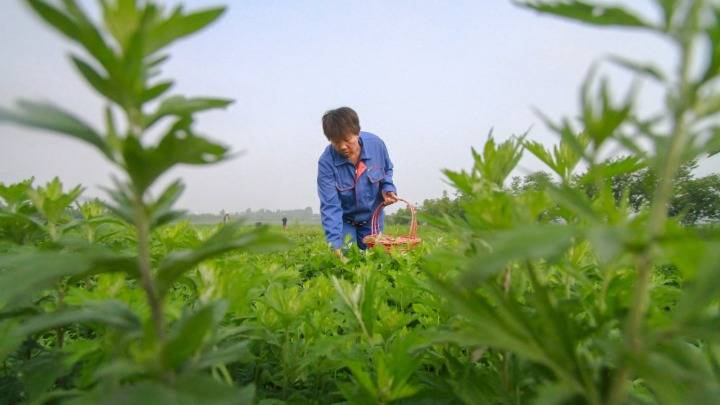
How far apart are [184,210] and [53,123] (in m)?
0.26

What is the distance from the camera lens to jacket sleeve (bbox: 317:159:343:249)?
20.9 ft

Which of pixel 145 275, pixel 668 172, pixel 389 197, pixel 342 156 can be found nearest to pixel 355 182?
pixel 342 156

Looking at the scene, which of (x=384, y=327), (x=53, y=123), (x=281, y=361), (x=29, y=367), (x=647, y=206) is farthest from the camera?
(x=384, y=327)

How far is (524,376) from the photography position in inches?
35.5

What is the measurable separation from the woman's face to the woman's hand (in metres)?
0.80

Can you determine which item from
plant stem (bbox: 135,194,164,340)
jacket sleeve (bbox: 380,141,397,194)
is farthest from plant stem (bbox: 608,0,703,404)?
jacket sleeve (bbox: 380,141,397,194)

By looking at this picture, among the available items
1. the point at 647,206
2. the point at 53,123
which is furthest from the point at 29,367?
the point at 647,206

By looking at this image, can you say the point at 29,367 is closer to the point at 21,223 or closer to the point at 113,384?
the point at 113,384

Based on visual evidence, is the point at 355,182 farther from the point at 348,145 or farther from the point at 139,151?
the point at 139,151

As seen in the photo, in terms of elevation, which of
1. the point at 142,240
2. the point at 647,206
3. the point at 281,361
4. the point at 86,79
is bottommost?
the point at 281,361

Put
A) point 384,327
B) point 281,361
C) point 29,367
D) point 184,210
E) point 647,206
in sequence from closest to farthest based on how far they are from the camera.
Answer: point 184,210 → point 29,367 → point 647,206 → point 281,361 → point 384,327

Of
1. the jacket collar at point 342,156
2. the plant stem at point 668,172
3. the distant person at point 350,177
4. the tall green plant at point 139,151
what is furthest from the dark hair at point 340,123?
the plant stem at point 668,172

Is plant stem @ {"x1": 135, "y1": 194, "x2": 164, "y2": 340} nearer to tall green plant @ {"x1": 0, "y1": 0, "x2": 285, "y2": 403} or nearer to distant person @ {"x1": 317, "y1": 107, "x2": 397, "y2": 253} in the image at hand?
tall green plant @ {"x1": 0, "y1": 0, "x2": 285, "y2": 403}

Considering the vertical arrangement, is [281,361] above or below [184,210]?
below
